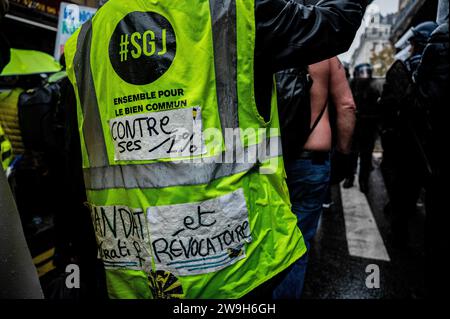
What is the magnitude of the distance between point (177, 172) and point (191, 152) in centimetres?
8

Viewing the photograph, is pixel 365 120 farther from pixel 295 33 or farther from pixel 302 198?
pixel 295 33

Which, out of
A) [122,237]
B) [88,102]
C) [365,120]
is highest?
[88,102]

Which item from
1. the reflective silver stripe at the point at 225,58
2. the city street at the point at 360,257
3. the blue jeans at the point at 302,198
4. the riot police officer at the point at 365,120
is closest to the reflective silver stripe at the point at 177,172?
the reflective silver stripe at the point at 225,58

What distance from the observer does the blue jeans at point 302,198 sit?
2.15m

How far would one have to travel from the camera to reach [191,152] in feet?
3.63

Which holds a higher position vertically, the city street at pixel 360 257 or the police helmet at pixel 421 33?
the police helmet at pixel 421 33

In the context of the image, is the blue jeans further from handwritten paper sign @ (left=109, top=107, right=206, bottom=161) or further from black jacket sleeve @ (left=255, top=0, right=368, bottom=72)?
handwritten paper sign @ (left=109, top=107, right=206, bottom=161)

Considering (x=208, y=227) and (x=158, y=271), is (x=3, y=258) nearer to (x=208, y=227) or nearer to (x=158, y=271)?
(x=158, y=271)

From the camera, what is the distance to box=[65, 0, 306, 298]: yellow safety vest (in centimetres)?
110

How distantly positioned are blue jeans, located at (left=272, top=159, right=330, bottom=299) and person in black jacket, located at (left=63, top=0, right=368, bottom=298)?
3.22 ft

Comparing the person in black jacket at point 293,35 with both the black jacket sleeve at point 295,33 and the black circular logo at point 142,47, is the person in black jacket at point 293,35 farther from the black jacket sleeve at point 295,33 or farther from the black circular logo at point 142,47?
the black circular logo at point 142,47

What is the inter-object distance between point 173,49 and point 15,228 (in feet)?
2.51

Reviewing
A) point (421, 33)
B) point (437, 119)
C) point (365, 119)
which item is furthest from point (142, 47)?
point (365, 119)
